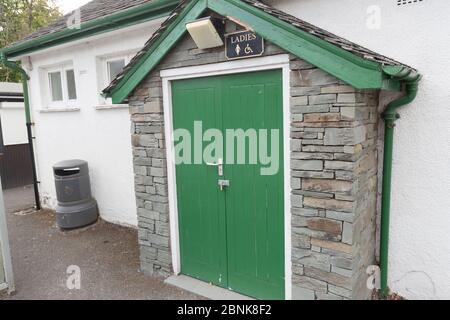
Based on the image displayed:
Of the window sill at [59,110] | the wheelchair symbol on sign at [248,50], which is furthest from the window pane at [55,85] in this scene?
the wheelchair symbol on sign at [248,50]

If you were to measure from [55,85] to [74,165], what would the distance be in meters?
2.25

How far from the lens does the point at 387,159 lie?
10.7ft

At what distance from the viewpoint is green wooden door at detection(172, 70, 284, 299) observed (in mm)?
3154

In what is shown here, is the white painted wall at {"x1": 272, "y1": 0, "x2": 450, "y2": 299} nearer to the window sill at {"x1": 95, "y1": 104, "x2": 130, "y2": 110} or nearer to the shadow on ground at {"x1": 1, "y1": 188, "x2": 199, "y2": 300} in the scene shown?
the shadow on ground at {"x1": 1, "y1": 188, "x2": 199, "y2": 300}

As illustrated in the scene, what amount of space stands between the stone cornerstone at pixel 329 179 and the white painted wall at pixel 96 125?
8.66 feet

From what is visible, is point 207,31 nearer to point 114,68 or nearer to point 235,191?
point 235,191

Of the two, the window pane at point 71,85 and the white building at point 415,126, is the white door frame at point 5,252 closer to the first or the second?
the white building at point 415,126

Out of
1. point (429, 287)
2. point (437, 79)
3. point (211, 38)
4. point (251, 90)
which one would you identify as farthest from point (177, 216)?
point (437, 79)

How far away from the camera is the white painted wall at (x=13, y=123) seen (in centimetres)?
1043

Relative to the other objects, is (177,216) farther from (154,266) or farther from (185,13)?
(185,13)

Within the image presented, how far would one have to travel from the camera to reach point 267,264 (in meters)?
3.33

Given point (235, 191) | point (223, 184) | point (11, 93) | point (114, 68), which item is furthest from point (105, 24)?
point (11, 93)

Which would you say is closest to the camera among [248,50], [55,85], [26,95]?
[248,50]

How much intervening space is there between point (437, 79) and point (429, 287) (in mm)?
2148
